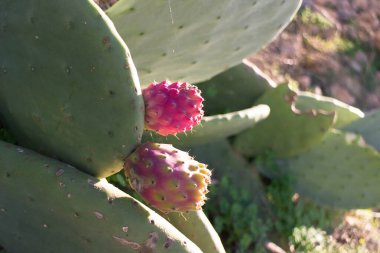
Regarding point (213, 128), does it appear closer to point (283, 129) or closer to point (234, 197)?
point (234, 197)

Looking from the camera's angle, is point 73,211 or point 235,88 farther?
point 235,88

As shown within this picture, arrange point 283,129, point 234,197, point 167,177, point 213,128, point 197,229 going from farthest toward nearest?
point 283,129
point 234,197
point 213,128
point 197,229
point 167,177

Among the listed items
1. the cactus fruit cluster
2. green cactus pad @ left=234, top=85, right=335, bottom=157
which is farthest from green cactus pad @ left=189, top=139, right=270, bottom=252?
the cactus fruit cluster

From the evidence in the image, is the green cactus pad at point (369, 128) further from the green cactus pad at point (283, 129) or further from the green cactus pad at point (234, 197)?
the green cactus pad at point (234, 197)

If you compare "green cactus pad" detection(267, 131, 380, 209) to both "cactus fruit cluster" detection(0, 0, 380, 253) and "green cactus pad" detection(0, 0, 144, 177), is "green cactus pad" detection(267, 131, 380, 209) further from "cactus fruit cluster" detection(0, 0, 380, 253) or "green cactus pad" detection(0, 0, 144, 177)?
"green cactus pad" detection(0, 0, 144, 177)

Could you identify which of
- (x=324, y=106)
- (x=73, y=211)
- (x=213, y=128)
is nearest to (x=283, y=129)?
(x=324, y=106)

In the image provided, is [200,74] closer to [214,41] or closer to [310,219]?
[214,41]
